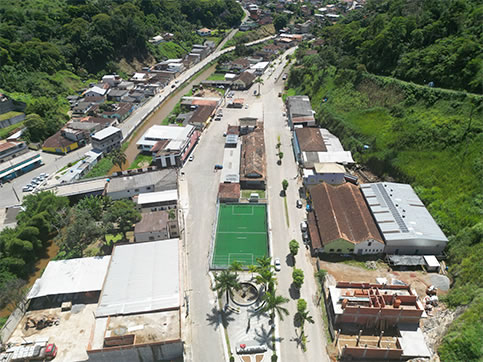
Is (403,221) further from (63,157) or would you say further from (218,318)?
(63,157)

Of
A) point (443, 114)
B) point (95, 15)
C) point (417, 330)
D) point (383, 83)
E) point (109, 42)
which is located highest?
point (95, 15)

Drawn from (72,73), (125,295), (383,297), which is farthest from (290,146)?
(72,73)

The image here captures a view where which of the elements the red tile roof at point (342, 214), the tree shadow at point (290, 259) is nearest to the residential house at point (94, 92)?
the red tile roof at point (342, 214)

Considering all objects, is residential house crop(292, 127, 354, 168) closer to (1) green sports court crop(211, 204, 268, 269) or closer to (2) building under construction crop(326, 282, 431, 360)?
(1) green sports court crop(211, 204, 268, 269)

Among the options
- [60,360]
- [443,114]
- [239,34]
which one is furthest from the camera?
[239,34]

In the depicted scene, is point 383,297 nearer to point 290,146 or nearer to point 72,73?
point 290,146

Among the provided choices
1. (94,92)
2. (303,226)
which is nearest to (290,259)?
(303,226)
